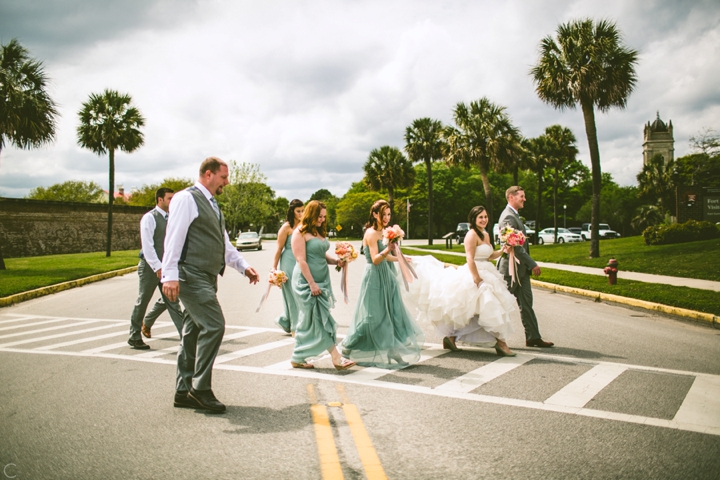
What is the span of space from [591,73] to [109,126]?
84.1 ft

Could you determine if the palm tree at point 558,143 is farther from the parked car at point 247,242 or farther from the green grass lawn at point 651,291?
the green grass lawn at point 651,291

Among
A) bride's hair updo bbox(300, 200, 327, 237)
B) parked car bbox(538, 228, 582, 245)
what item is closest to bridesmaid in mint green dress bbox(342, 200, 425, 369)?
bride's hair updo bbox(300, 200, 327, 237)

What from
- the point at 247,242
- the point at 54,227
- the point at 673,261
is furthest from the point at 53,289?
the point at 247,242

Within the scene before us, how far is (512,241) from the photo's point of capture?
7059mm

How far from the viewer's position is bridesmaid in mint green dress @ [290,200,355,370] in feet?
19.7

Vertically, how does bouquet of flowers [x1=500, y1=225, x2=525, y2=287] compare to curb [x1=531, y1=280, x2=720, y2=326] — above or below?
above

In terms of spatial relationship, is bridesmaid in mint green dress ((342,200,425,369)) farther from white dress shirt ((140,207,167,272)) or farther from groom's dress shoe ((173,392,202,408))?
white dress shirt ((140,207,167,272))

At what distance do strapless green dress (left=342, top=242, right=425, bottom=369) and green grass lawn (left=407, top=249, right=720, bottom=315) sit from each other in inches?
267

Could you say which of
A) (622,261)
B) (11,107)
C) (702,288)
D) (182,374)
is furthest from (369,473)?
(11,107)

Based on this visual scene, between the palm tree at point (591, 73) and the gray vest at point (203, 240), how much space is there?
67.7 feet

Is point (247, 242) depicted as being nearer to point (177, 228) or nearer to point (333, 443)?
point (177, 228)

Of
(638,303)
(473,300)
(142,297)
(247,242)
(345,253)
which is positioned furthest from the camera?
(247,242)

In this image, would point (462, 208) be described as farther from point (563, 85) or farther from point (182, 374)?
point (182, 374)

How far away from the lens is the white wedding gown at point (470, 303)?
6566 millimetres
